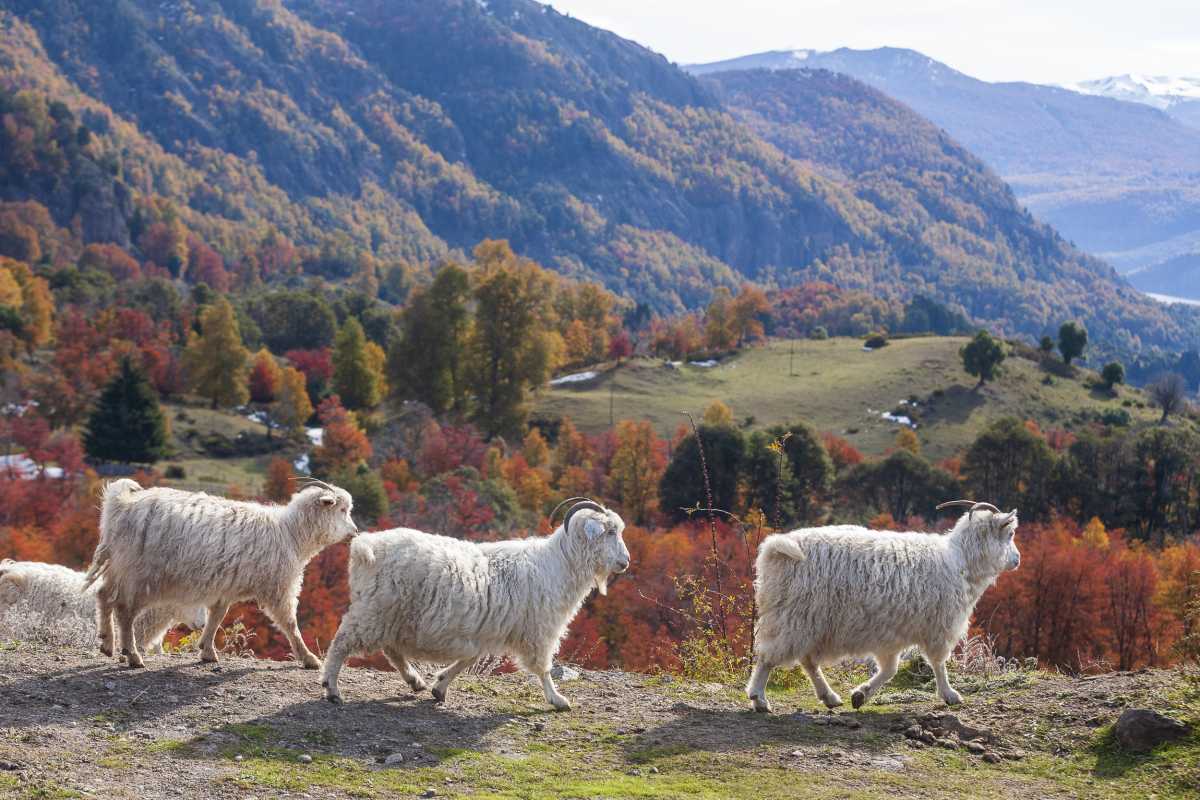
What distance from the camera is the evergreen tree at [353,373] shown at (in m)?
117

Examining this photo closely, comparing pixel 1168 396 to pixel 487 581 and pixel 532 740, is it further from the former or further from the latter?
pixel 532 740

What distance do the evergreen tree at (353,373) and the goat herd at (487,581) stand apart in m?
106

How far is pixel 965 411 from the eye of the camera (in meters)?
126

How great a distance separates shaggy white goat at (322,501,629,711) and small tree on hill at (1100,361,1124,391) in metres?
133

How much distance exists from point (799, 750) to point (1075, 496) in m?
91.1

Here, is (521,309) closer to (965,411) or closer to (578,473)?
(578,473)

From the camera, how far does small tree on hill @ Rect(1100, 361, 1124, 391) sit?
133 m

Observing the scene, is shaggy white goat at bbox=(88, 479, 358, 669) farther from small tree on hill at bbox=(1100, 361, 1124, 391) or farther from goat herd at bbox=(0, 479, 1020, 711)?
small tree on hill at bbox=(1100, 361, 1124, 391)

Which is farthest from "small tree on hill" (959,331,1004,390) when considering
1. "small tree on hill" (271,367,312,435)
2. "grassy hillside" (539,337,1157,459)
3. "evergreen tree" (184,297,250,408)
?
"evergreen tree" (184,297,250,408)

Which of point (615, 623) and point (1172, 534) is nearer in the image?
point (615, 623)

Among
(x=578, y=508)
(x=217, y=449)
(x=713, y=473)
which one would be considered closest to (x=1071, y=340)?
(x=713, y=473)

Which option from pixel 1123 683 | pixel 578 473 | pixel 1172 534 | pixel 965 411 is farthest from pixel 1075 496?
pixel 1123 683

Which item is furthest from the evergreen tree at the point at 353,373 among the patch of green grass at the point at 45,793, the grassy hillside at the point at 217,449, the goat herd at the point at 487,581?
the patch of green grass at the point at 45,793

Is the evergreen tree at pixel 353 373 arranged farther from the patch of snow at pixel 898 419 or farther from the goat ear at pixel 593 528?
the goat ear at pixel 593 528
